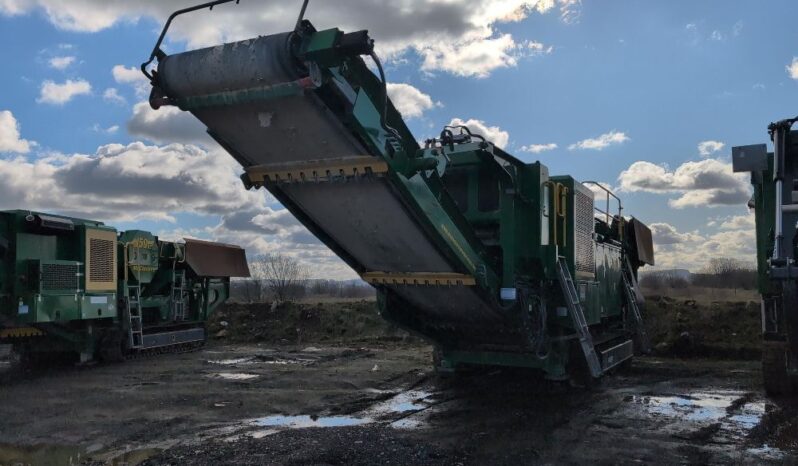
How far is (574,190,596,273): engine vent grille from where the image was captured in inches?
355

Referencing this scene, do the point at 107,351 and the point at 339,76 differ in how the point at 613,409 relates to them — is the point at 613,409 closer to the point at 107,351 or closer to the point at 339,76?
the point at 339,76

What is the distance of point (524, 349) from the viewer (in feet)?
28.5

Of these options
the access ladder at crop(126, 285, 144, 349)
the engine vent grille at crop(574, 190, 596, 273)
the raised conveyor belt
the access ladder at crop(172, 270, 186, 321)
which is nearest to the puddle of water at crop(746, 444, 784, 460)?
the raised conveyor belt

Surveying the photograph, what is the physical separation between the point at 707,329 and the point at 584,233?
7.29m

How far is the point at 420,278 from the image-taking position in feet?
24.8

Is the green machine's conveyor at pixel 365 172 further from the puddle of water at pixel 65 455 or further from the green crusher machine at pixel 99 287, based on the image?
the green crusher machine at pixel 99 287

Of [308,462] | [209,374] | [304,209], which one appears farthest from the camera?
[209,374]

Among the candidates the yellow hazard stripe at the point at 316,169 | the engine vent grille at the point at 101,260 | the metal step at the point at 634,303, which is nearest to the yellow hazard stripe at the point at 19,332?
the engine vent grille at the point at 101,260

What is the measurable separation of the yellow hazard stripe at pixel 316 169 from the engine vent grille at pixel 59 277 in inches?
305

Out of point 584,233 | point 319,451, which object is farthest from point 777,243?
point 319,451

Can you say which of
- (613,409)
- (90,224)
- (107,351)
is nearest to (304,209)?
(613,409)

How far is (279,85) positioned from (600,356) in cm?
627

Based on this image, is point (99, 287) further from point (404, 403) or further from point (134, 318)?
point (404, 403)

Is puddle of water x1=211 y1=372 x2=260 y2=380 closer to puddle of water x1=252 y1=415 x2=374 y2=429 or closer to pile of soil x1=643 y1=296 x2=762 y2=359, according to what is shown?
puddle of water x1=252 y1=415 x2=374 y2=429
